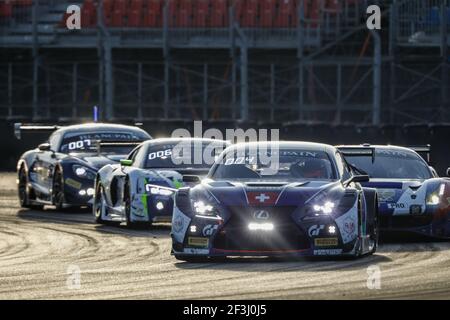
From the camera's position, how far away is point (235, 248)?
12562 millimetres

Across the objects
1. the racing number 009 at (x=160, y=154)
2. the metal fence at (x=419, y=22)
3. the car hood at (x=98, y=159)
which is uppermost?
the metal fence at (x=419, y=22)

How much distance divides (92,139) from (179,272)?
9.78 meters

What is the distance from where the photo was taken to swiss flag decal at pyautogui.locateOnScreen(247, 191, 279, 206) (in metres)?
12.6

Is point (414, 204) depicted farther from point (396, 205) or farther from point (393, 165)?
point (393, 165)

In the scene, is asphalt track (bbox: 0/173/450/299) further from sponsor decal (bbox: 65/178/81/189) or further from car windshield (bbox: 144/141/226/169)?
sponsor decal (bbox: 65/178/81/189)

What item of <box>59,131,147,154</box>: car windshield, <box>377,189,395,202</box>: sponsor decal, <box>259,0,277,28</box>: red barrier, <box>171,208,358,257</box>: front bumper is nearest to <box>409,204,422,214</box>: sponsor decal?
<box>377,189,395,202</box>: sponsor decal

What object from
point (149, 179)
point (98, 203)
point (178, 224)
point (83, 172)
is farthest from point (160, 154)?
point (178, 224)

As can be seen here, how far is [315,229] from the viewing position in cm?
1257

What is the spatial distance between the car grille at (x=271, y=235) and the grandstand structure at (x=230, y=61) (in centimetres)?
1881

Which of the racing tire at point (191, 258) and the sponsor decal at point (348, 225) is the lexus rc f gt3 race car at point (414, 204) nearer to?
the sponsor decal at point (348, 225)

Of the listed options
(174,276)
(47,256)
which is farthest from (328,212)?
(47,256)

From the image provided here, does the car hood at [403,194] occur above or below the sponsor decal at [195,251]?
above

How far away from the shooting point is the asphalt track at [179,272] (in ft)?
33.0

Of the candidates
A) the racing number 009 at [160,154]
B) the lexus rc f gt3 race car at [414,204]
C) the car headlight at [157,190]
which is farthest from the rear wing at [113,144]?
the lexus rc f gt3 race car at [414,204]
